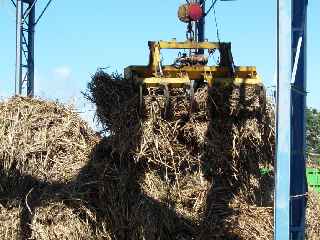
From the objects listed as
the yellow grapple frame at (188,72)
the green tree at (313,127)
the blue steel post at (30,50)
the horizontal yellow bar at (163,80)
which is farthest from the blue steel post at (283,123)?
the green tree at (313,127)

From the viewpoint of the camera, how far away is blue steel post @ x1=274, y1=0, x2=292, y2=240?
6.85 m

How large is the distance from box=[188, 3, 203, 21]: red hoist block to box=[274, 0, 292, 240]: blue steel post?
13.2 metres

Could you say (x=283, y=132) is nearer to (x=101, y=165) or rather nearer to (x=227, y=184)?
(x=227, y=184)

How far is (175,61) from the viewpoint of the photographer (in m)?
9.77

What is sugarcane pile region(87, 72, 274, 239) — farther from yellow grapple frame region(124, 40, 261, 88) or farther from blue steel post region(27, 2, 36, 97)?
blue steel post region(27, 2, 36, 97)

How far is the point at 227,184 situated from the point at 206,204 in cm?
54

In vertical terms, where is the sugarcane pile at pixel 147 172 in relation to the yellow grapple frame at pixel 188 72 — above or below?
below

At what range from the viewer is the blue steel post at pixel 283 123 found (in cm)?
685

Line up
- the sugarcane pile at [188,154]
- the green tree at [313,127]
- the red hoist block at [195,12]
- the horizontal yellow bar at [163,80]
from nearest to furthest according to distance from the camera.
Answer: the sugarcane pile at [188,154]
the horizontal yellow bar at [163,80]
the red hoist block at [195,12]
the green tree at [313,127]

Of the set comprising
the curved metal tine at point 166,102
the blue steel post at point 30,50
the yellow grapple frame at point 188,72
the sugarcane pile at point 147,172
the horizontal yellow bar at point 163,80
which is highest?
the blue steel post at point 30,50

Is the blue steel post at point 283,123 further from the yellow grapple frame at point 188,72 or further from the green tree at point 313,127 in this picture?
the green tree at point 313,127

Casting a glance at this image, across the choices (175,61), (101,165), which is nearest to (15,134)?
(101,165)

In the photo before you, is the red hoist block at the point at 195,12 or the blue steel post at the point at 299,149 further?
the red hoist block at the point at 195,12

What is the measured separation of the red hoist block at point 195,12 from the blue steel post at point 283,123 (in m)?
13.2
